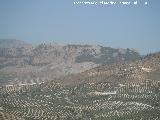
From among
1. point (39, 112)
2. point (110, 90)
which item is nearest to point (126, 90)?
point (110, 90)

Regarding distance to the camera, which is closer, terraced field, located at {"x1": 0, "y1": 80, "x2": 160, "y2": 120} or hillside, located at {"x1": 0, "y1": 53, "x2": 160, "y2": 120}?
terraced field, located at {"x1": 0, "y1": 80, "x2": 160, "y2": 120}

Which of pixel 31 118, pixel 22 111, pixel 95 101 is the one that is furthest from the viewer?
pixel 95 101

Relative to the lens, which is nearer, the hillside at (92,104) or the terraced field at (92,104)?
the terraced field at (92,104)

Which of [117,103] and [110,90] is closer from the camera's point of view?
[117,103]

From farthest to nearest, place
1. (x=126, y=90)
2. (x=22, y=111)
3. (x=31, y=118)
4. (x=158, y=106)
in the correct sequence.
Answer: (x=126, y=90), (x=158, y=106), (x=22, y=111), (x=31, y=118)

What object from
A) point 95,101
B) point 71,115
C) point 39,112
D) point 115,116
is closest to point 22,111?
point 39,112

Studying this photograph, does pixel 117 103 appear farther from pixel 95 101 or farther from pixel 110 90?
pixel 110 90
